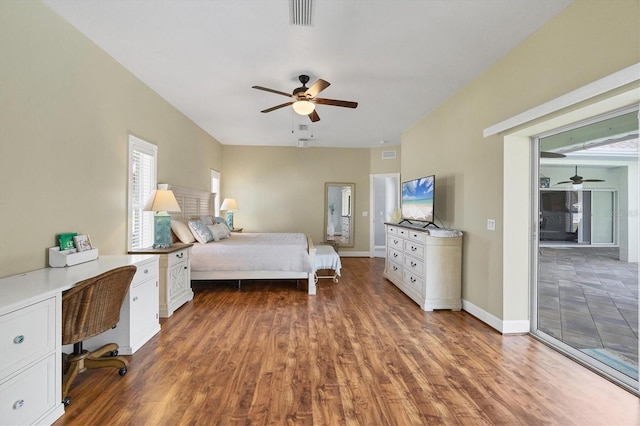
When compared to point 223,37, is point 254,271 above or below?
below

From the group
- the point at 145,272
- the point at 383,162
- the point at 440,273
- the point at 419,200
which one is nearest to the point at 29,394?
the point at 145,272

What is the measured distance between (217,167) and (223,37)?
457 centimetres

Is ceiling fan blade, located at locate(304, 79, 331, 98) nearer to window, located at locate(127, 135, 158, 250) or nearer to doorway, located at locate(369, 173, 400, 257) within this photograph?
window, located at locate(127, 135, 158, 250)

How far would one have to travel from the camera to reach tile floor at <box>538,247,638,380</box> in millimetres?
2195

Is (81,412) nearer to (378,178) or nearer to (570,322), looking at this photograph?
(570,322)

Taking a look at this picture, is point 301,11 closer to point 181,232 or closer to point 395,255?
point 181,232

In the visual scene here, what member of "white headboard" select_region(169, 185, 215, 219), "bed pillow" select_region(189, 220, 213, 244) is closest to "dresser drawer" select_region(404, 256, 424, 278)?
"bed pillow" select_region(189, 220, 213, 244)

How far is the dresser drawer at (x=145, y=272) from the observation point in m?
2.51

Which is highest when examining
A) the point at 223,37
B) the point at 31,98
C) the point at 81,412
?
the point at 223,37

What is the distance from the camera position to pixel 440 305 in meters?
3.60

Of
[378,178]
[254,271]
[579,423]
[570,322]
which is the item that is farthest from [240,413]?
[378,178]

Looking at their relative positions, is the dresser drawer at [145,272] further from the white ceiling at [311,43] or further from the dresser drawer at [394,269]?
the dresser drawer at [394,269]

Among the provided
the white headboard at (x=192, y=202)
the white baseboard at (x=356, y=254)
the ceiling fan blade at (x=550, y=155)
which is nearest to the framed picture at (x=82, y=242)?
the white headboard at (x=192, y=202)

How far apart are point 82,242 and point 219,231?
260cm
